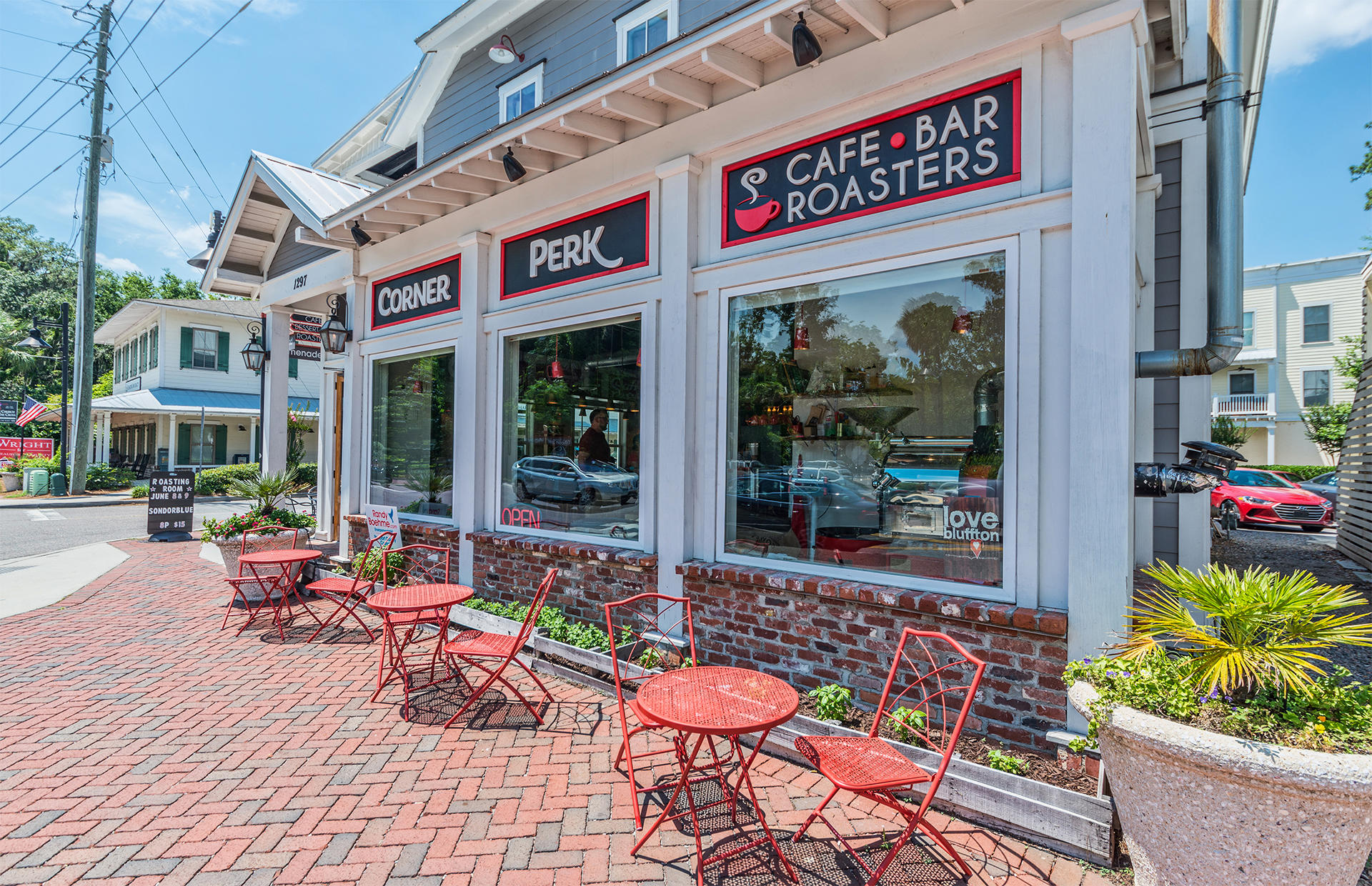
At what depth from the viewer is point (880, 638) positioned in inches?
142

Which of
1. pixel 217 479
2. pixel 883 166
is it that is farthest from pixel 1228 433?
pixel 217 479

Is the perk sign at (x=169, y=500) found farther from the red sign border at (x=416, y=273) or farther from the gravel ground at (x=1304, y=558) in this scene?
the gravel ground at (x=1304, y=558)

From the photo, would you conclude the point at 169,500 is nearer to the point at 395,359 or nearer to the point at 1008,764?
the point at 395,359

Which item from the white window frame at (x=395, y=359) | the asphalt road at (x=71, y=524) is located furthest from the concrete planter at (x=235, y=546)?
the asphalt road at (x=71, y=524)

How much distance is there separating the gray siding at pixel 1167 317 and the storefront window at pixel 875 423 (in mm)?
2114

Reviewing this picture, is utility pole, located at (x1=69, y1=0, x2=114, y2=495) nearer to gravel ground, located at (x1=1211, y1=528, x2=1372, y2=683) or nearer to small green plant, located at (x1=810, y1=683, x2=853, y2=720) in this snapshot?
small green plant, located at (x1=810, y1=683, x2=853, y2=720)

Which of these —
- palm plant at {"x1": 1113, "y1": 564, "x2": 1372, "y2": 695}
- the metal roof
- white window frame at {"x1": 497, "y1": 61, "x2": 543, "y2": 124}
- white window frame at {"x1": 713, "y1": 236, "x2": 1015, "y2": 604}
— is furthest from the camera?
the metal roof

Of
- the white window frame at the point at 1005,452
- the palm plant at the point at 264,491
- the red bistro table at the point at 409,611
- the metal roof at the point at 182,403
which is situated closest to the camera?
the white window frame at the point at 1005,452

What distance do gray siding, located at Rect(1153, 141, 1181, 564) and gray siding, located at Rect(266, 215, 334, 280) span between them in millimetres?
9154

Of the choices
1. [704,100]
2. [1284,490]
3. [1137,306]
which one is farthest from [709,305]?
[1284,490]

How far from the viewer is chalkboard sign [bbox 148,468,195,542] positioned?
10.8m

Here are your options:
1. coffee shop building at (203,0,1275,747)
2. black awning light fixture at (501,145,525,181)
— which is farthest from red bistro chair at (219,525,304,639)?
black awning light fixture at (501,145,525,181)

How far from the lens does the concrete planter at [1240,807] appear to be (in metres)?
1.87

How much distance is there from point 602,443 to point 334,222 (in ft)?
13.8
